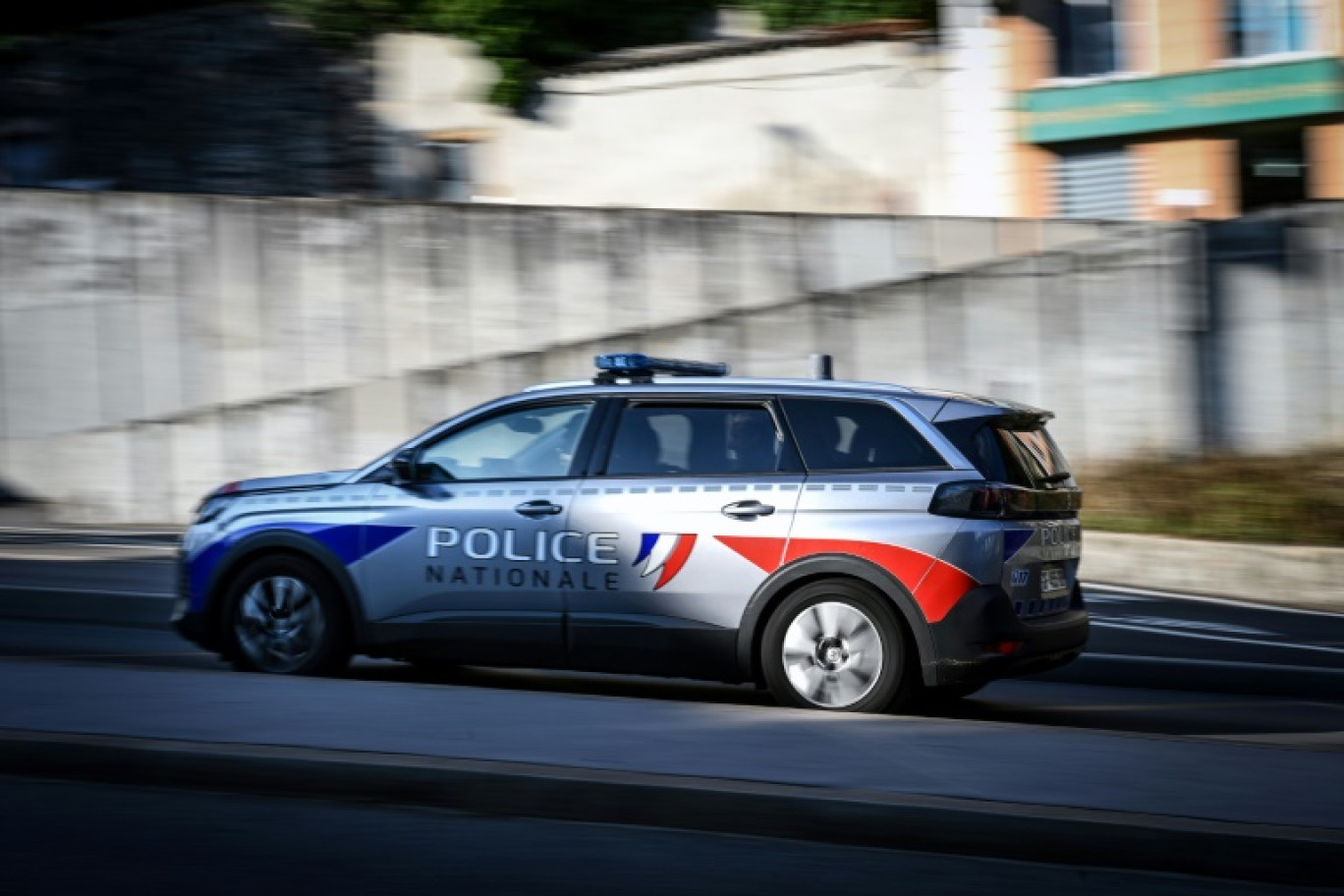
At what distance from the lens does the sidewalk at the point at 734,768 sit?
564 cm

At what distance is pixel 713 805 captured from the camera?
5.92 meters

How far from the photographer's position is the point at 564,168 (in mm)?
27672

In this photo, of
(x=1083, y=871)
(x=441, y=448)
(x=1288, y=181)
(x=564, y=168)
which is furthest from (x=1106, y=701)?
(x=564, y=168)

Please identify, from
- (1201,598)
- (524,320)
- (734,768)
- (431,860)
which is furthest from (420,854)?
(524,320)

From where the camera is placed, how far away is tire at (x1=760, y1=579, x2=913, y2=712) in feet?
26.1

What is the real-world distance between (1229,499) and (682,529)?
9821mm

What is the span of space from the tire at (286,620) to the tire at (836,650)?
2194mm

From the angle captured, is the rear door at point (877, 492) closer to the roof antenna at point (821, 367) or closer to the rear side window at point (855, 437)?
the rear side window at point (855, 437)

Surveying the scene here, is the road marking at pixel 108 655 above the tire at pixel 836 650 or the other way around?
the other way around

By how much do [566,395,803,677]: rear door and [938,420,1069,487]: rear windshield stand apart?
2.46ft

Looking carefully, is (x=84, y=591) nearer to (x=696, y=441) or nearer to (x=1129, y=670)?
(x=696, y=441)

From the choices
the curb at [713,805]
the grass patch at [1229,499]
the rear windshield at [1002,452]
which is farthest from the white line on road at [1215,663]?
the curb at [713,805]

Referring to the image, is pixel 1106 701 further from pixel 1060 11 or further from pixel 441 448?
pixel 1060 11

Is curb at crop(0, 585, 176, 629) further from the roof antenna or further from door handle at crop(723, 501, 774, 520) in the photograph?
door handle at crop(723, 501, 774, 520)
